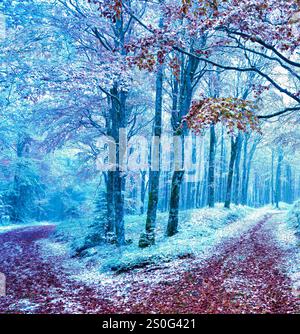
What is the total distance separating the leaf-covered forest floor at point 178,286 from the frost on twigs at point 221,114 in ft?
13.0

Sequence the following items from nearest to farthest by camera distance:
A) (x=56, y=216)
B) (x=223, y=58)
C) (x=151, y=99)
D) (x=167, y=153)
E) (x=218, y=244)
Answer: (x=218, y=244) < (x=223, y=58) < (x=151, y=99) < (x=167, y=153) < (x=56, y=216)

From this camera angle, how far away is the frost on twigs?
592 cm

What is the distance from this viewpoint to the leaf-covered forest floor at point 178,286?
6.27m

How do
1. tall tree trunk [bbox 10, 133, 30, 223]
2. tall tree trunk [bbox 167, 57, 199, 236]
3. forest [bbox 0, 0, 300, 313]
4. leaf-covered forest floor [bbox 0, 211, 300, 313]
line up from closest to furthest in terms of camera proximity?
leaf-covered forest floor [bbox 0, 211, 300, 313] → forest [bbox 0, 0, 300, 313] → tall tree trunk [bbox 167, 57, 199, 236] → tall tree trunk [bbox 10, 133, 30, 223]

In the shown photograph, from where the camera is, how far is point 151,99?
17469mm

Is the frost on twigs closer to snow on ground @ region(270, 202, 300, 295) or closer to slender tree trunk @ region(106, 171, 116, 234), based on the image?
snow on ground @ region(270, 202, 300, 295)

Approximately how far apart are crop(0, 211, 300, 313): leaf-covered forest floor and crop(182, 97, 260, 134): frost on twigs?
3.96 m

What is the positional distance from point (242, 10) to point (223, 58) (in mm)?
9828

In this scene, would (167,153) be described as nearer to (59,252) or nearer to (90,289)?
(59,252)

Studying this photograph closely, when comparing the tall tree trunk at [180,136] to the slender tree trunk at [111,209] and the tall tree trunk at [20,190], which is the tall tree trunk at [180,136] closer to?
the slender tree trunk at [111,209]

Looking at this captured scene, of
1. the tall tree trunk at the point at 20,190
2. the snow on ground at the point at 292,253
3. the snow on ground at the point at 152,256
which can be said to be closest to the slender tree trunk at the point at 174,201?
the snow on ground at the point at 152,256

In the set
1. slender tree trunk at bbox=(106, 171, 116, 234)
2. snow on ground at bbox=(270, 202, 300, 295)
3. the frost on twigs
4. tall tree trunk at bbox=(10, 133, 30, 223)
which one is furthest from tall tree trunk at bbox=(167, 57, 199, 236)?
tall tree trunk at bbox=(10, 133, 30, 223)

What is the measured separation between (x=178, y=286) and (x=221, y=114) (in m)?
4.88
